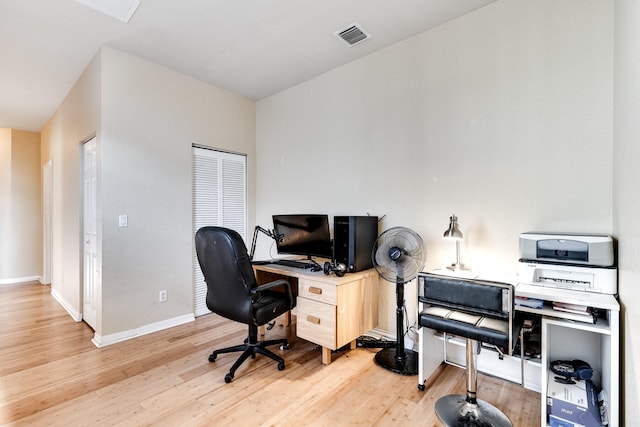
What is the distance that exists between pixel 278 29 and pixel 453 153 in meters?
1.83

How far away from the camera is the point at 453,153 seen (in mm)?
2381

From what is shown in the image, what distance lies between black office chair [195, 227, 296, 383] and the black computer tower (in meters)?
0.62

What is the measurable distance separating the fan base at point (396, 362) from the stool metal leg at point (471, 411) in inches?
17.0

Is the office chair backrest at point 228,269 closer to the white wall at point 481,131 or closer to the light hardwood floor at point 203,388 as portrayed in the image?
the light hardwood floor at point 203,388

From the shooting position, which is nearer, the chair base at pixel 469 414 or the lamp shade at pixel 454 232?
the chair base at pixel 469 414

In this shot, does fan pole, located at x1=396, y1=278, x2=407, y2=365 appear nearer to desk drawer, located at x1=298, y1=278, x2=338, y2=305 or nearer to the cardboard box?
desk drawer, located at x1=298, y1=278, x2=338, y2=305

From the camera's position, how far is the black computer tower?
97.6 inches

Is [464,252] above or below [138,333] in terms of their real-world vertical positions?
above

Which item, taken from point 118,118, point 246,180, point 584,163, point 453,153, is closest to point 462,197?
point 453,153

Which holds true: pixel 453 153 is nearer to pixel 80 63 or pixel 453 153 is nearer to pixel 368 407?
pixel 368 407

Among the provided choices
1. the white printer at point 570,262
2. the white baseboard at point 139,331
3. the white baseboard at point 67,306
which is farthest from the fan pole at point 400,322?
the white baseboard at point 67,306

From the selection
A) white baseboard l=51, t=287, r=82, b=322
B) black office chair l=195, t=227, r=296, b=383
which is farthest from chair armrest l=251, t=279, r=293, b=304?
white baseboard l=51, t=287, r=82, b=322

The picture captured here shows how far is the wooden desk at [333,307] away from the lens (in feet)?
7.57

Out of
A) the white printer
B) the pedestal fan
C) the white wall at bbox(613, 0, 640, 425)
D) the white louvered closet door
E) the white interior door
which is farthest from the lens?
the white louvered closet door
